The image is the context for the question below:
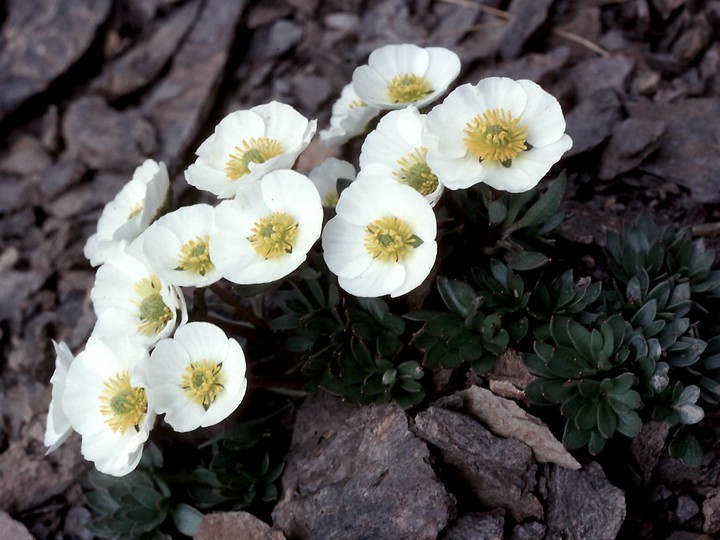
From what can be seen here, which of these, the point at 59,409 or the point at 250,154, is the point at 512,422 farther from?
the point at 59,409

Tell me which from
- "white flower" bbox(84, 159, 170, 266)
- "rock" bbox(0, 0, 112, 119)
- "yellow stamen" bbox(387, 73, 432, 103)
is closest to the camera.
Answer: "white flower" bbox(84, 159, 170, 266)

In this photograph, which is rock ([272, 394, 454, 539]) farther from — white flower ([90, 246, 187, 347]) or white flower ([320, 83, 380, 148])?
white flower ([320, 83, 380, 148])

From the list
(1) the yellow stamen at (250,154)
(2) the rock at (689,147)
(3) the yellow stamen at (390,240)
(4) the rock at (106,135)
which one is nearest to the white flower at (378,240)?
(3) the yellow stamen at (390,240)

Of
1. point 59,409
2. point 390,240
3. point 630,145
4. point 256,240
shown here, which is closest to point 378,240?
point 390,240

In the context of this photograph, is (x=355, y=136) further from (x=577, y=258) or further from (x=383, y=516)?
(x=383, y=516)

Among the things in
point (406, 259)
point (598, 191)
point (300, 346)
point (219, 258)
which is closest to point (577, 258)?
point (598, 191)

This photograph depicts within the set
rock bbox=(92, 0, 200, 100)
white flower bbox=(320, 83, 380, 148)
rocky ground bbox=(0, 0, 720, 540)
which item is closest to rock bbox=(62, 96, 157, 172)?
rocky ground bbox=(0, 0, 720, 540)

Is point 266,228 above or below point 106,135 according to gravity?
above

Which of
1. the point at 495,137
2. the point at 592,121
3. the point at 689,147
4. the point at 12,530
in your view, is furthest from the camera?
the point at 592,121
